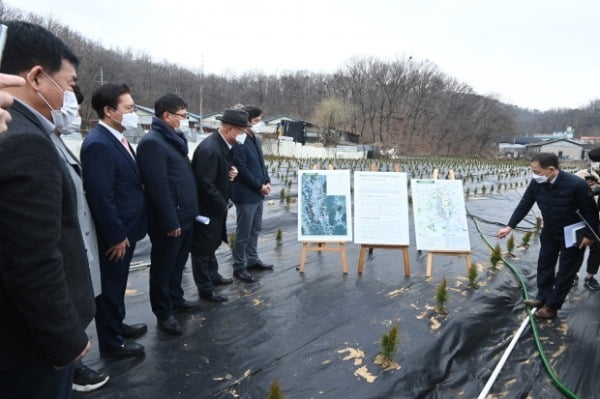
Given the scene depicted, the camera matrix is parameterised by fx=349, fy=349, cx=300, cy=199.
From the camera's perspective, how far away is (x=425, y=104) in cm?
5394

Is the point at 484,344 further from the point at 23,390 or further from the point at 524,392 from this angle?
the point at 23,390

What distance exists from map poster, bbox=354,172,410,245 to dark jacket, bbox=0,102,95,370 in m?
3.65

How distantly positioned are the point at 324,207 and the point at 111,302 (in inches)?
111

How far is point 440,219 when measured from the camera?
4680mm

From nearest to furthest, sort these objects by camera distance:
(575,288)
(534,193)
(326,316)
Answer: (326,316) → (534,193) → (575,288)

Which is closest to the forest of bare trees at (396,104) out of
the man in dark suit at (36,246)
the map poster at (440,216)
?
the map poster at (440,216)

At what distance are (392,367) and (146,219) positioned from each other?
7.45 feet

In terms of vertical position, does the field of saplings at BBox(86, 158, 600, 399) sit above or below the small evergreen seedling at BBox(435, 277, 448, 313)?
below

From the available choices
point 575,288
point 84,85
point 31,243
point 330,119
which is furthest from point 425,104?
point 31,243

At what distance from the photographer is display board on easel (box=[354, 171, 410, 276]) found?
4512 mm

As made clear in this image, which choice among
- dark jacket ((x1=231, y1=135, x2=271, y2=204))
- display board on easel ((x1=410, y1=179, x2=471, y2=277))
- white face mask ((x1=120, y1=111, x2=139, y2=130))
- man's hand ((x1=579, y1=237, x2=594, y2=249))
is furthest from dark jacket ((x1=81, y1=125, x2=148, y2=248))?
man's hand ((x1=579, y1=237, x2=594, y2=249))

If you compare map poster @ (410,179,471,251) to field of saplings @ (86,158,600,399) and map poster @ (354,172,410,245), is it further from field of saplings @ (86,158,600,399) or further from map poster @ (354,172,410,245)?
field of saplings @ (86,158,600,399)

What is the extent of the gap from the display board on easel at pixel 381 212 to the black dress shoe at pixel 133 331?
8.58 ft

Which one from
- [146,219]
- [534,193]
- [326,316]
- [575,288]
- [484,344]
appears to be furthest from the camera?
[575,288]
